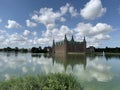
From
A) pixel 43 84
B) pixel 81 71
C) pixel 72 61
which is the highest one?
pixel 43 84

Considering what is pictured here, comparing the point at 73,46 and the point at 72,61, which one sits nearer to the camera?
the point at 72,61

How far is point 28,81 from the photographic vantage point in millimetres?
10734

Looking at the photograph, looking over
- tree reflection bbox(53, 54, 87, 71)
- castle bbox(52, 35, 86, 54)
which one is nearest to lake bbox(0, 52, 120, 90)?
tree reflection bbox(53, 54, 87, 71)

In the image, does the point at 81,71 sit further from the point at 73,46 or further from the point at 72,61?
the point at 73,46

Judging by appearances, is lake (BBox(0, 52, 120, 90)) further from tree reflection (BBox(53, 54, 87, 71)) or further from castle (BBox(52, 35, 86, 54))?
castle (BBox(52, 35, 86, 54))

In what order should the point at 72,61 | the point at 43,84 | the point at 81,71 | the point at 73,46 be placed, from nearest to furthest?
the point at 43,84 → the point at 81,71 → the point at 72,61 → the point at 73,46

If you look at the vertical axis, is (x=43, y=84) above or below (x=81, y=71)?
above

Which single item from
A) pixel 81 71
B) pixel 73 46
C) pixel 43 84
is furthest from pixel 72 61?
pixel 73 46

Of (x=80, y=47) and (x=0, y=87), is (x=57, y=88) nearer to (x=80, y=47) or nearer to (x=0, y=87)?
(x=0, y=87)

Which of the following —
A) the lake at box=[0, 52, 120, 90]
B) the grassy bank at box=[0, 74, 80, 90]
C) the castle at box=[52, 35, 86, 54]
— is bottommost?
the lake at box=[0, 52, 120, 90]

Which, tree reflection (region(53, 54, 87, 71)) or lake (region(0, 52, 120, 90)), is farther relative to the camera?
tree reflection (region(53, 54, 87, 71))

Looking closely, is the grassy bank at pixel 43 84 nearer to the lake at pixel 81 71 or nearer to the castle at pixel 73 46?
the lake at pixel 81 71

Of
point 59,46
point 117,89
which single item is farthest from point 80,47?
point 117,89

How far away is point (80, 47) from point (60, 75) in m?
133
